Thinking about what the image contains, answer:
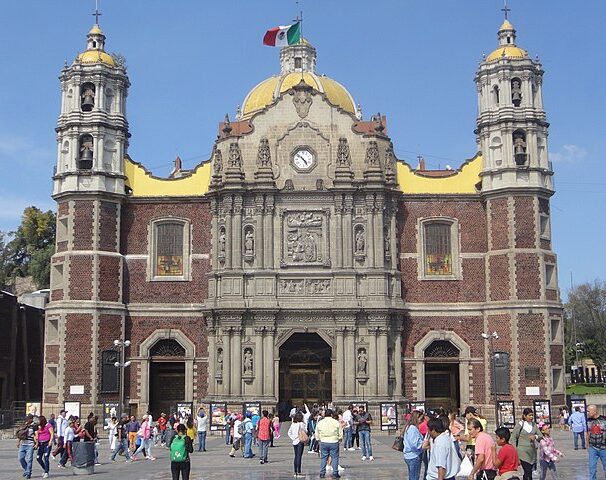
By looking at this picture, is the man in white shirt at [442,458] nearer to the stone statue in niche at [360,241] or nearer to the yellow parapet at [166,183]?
the stone statue in niche at [360,241]

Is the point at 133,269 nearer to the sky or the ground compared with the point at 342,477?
nearer to the sky

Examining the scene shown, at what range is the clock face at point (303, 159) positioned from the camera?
50500mm

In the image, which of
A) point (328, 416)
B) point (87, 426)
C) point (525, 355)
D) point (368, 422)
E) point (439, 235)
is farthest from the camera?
point (439, 235)

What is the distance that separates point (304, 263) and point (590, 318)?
6280 cm

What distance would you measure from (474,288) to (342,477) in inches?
1039

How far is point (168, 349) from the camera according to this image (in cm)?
5056

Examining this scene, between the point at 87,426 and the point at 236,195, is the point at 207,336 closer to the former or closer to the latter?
the point at 236,195

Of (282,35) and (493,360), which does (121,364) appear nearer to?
(493,360)

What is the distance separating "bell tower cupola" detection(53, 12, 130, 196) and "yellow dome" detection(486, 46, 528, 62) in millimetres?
20583

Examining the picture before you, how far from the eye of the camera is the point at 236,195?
49625 millimetres

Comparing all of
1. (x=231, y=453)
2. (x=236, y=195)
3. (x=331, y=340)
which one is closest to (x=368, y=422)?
(x=231, y=453)

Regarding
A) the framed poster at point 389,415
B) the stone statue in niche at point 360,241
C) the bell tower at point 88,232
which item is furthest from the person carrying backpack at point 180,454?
the stone statue in niche at point 360,241

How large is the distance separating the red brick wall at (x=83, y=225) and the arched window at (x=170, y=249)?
3469 millimetres

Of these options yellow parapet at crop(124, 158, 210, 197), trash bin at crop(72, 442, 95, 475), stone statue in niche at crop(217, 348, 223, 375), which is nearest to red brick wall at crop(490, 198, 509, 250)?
stone statue in niche at crop(217, 348, 223, 375)
